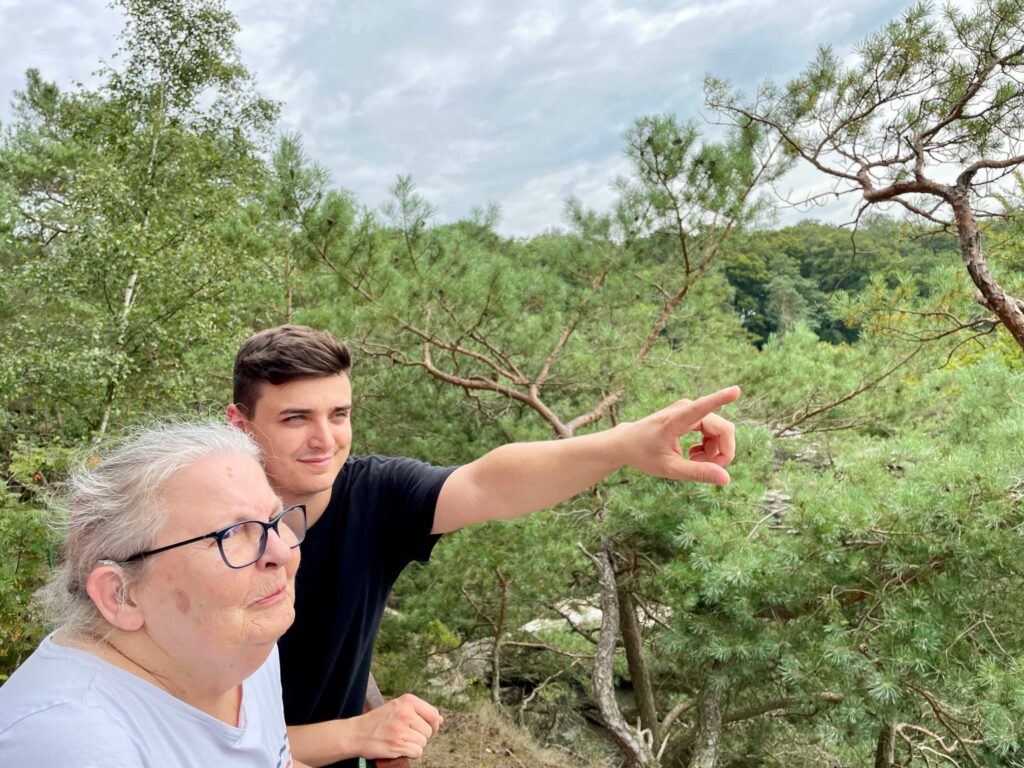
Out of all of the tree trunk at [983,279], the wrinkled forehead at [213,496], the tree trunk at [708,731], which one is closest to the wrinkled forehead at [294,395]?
the wrinkled forehead at [213,496]

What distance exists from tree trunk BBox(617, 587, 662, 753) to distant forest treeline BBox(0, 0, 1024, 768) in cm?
3

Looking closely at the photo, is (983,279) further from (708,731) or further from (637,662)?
(637,662)

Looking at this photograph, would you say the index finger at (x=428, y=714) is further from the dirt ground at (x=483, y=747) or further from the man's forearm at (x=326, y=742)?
the dirt ground at (x=483, y=747)

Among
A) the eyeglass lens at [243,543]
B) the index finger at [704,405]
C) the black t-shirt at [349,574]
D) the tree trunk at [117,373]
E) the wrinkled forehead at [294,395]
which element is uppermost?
the tree trunk at [117,373]

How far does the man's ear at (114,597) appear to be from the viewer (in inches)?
26.5

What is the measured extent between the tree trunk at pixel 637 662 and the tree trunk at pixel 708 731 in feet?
2.87

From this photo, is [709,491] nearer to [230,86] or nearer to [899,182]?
[899,182]

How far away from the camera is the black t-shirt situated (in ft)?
3.77

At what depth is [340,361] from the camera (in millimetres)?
1111

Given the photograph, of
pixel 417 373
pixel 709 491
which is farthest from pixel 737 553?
pixel 417 373

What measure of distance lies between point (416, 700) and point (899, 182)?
2973mm

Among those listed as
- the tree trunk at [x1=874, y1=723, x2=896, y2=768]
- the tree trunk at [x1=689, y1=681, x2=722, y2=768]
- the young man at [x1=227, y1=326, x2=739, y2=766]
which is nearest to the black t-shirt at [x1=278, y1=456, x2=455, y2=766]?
the young man at [x1=227, y1=326, x2=739, y2=766]

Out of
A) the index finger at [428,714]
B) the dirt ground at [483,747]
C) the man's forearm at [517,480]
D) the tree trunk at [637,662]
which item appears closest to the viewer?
the index finger at [428,714]

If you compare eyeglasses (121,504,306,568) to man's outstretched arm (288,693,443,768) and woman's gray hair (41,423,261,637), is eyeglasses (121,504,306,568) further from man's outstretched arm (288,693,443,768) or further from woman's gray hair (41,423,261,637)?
man's outstretched arm (288,693,443,768)
